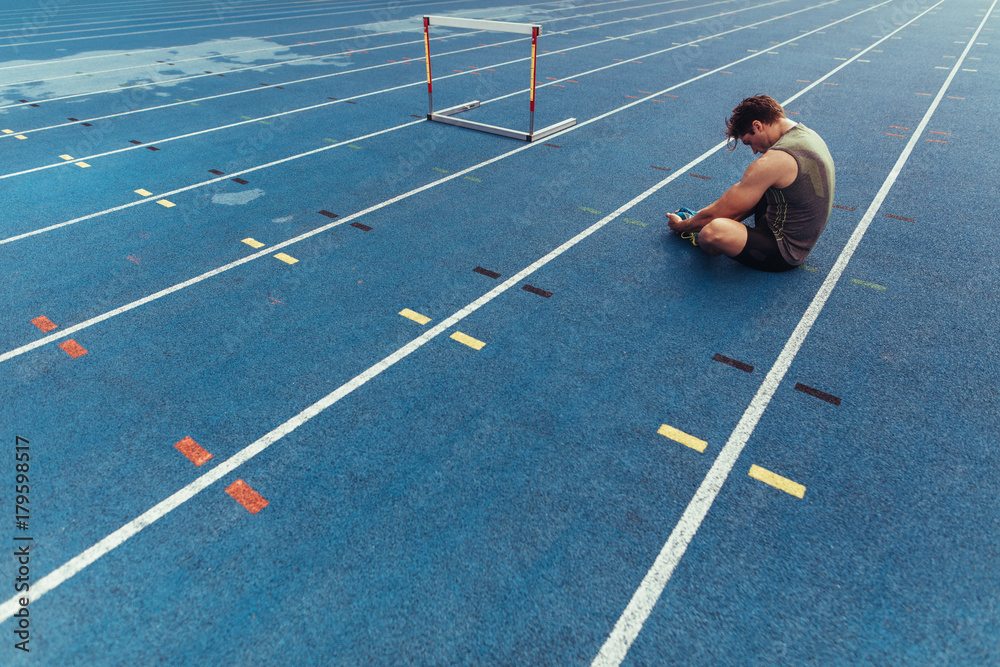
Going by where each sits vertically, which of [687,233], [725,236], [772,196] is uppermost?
[772,196]

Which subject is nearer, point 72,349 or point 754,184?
point 72,349

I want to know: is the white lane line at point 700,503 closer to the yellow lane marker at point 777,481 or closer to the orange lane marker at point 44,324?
the yellow lane marker at point 777,481

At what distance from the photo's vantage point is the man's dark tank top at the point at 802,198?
418 cm

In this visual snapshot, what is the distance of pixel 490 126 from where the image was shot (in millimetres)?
7898

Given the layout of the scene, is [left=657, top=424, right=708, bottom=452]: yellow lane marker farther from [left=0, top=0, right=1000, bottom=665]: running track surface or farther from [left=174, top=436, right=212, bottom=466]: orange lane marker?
[left=174, top=436, right=212, bottom=466]: orange lane marker

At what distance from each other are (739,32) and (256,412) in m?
17.5

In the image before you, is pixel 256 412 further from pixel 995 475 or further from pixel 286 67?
pixel 286 67

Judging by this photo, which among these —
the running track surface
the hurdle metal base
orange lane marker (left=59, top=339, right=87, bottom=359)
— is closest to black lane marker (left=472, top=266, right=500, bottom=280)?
the running track surface

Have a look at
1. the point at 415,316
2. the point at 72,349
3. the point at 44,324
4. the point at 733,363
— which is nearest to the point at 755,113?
the point at 733,363

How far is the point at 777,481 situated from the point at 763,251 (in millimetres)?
2324

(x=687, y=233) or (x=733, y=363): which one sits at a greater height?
(x=687, y=233)

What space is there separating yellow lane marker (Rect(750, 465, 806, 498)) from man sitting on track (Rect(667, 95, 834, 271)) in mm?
2241

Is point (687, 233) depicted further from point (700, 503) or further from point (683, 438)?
point (700, 503)

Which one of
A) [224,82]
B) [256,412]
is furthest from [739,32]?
[256,412]
